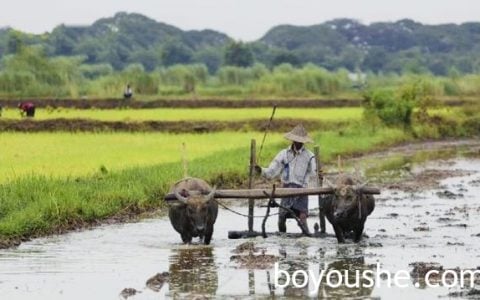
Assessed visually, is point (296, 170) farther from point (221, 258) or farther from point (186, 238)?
point (221, 258)

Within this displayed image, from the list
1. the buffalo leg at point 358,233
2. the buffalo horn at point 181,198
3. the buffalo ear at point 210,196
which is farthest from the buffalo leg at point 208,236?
the buffalo leg at point 358,233

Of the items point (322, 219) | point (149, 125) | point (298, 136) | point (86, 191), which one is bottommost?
point (149, 125)

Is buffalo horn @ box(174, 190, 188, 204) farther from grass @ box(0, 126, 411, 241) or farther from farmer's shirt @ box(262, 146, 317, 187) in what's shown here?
grass @ box(0, 126, 411, 241)

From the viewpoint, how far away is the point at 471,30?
535 ft

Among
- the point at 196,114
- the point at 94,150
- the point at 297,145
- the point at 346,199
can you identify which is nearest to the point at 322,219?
the point at 346,199

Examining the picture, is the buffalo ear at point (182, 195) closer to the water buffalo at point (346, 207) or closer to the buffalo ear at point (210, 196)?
the buffalo ear at point (210, 196)

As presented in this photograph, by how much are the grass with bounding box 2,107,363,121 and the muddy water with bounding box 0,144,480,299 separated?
2188 cm

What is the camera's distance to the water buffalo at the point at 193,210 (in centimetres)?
1202

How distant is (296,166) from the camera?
1295cm

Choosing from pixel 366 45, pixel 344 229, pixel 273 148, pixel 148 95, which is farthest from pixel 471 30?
pixel 344 229

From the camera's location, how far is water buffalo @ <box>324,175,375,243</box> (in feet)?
40.3

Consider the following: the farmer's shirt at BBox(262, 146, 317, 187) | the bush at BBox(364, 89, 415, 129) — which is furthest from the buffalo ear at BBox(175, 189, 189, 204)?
the bush at BBox(364, 89, 415, 129)

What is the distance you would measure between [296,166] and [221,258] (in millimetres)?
1931

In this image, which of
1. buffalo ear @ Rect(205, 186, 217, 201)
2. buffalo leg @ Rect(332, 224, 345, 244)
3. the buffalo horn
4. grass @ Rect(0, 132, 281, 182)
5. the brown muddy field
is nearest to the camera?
the buffalo horn
